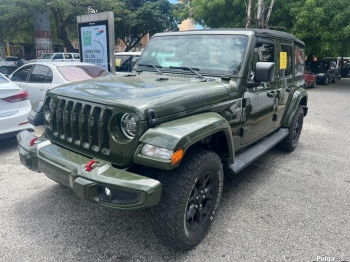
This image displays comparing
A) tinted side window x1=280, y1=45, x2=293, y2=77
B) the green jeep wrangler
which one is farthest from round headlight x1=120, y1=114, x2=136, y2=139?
tinted side window x1=280, y1=45, x2=293, y2=77

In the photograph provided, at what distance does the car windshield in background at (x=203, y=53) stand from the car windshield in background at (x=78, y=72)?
3.23 metres

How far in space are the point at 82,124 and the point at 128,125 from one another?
0.47 m

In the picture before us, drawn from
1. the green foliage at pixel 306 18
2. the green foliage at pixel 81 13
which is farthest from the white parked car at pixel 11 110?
the green foliage at pixel 81 13

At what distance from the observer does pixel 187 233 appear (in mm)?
2596

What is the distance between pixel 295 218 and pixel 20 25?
85.2ft

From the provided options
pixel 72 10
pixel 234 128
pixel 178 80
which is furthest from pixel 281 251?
pixel 72 10

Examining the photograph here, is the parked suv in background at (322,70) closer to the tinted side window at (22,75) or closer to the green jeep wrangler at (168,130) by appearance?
the green jeep wrangler at (168,130)

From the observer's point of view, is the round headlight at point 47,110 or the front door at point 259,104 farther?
the front door at point 259,104

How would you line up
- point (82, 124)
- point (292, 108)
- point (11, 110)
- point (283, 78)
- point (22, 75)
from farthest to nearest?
point (22, 75) < point (292, 108) < point (11, 110) < point (283, 78) < point (82, 124)

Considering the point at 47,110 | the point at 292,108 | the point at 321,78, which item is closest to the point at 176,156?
the point at 47,110

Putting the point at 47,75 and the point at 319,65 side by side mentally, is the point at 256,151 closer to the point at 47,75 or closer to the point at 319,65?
the point at 47,75

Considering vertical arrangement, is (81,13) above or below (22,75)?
above

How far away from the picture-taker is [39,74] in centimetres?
703

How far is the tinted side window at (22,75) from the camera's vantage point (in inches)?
289
